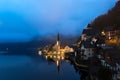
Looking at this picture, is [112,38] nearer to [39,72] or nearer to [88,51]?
[88,51]

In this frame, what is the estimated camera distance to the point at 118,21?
4381cm

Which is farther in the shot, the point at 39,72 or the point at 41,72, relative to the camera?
the point at 39,72

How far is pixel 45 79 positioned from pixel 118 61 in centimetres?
722

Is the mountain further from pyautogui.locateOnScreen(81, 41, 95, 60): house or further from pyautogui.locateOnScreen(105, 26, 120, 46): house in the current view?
pyautogui.locateOnScreen(105, 26, 120, 46): house

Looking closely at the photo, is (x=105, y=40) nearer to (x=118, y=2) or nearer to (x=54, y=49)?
(x=118, y=2)

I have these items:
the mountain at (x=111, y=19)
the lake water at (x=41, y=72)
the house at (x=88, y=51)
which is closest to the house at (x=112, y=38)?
the house at (x=88, y=51)

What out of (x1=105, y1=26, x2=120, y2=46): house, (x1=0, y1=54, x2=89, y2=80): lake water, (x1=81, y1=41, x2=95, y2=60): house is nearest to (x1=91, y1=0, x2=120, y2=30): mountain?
(x1=81, y1=41, x2=95, y2=60): house

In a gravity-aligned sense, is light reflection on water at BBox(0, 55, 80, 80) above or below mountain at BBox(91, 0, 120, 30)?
below

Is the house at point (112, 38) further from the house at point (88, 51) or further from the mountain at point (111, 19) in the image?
the mountain at point (111, 19)

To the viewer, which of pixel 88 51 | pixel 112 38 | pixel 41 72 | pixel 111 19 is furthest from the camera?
pixel 111 19

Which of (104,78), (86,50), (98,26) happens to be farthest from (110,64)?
(98,26)

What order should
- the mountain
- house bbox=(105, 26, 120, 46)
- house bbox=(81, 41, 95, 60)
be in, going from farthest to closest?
the mountain, house bbox=(81, 41, 95, 60), house bbox=(105, 26, 120, 46)

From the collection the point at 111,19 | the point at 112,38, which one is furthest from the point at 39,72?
the point at 111,19

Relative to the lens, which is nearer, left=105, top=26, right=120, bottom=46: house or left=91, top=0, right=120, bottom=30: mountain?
left=105, top=26, right=120, bottom=46: house
